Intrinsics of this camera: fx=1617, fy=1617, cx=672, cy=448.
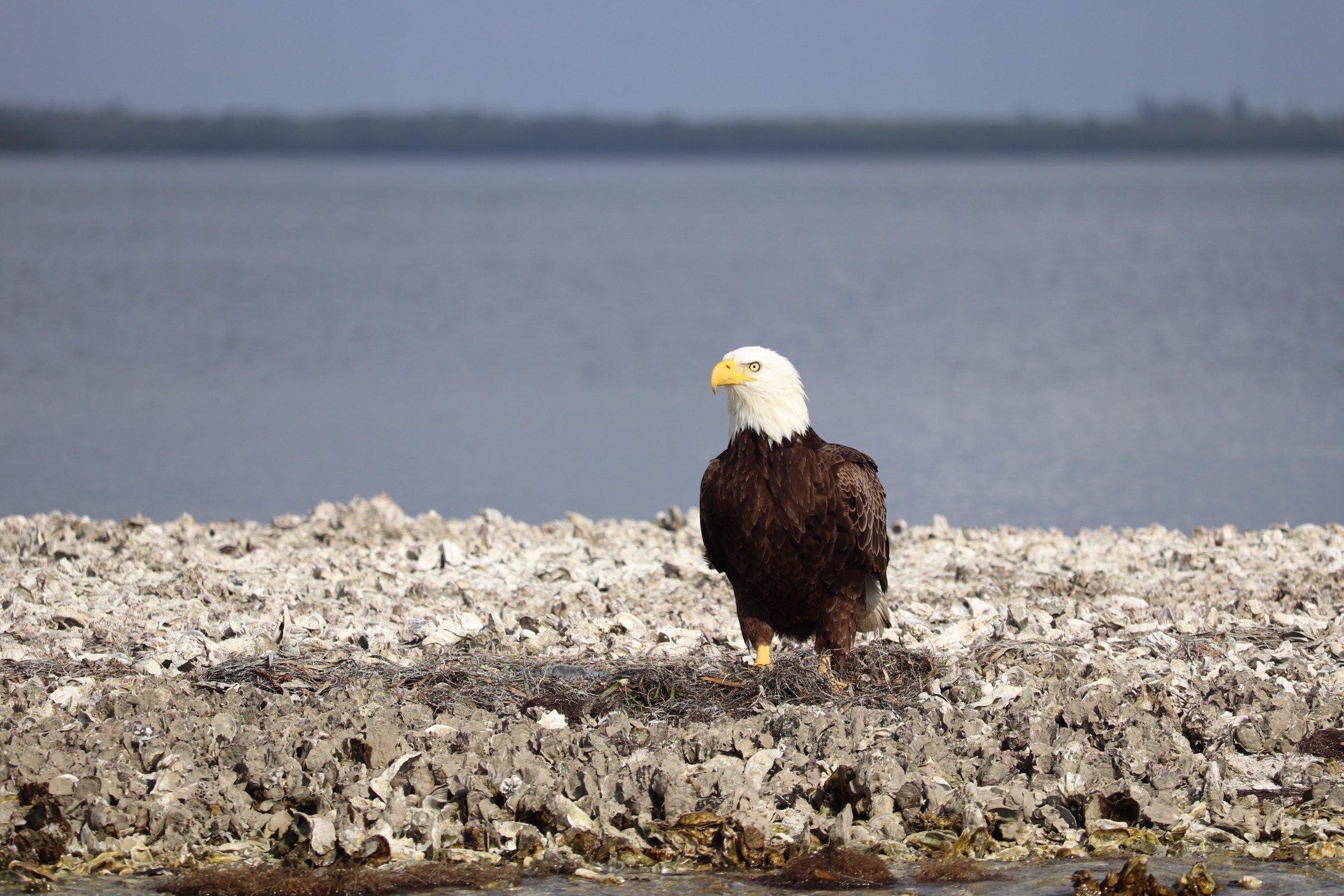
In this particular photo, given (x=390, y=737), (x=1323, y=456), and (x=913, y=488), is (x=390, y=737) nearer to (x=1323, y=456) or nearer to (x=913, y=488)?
(x=913, y=488)

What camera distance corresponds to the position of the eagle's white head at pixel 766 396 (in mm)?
7137

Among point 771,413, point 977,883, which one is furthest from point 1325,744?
point 771,413

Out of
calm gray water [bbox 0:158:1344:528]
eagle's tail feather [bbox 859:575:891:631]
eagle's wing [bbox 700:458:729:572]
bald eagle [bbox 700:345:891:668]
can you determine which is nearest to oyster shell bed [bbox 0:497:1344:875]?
eagle's tail feather [bbox 859:575:891:631]

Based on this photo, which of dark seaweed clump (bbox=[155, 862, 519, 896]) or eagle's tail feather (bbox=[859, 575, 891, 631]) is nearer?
dark seaweed clump (bbox=[155, 862, 519, 896])

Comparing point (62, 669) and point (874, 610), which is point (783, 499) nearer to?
point (874, 610)

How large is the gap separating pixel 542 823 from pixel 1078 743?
2.17 m

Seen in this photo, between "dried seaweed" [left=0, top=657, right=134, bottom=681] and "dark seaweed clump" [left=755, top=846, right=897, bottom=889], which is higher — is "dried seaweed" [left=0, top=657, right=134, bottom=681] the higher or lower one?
the higher one

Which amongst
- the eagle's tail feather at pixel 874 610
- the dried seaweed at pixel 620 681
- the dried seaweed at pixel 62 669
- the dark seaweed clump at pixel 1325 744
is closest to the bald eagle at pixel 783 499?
the eagle's tail feather at pixel 874 610

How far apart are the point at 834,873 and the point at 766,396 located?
87.8 inches

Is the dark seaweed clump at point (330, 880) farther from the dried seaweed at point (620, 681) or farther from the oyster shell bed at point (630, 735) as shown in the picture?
the dried seaweed at point (620, 681)

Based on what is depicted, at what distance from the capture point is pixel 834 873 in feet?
19.0

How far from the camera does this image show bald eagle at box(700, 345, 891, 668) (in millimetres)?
7133

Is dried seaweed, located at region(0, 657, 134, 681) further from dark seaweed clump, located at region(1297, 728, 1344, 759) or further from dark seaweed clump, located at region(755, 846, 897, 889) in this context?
dark seaweed clump, located at region(1297, 728, 1344, 759)

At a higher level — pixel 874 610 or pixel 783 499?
pixel 783 499
